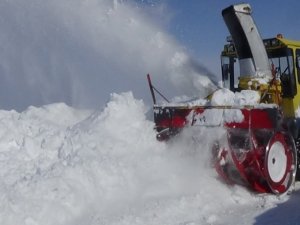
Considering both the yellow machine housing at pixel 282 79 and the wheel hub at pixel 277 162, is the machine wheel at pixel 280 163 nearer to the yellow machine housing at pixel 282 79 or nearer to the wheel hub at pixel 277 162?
the wheel hub at pixel 277 162

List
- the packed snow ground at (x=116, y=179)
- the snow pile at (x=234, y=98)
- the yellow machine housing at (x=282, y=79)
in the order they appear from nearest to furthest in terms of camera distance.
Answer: the packed snow ground at (x=116, y=179) → the snow pile at (x=234, y=98) → the yellow machine housing at (x=282, y=79)

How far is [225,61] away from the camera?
8.54m

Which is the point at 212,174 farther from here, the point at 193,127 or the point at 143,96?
the point at 143,96

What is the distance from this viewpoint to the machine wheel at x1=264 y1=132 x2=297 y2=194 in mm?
6738

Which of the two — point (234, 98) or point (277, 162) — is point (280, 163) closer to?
point (277, 162)

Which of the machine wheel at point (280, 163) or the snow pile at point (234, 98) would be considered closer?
the machine wheel at point (280, 163)

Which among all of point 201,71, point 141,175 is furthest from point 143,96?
point 141,175

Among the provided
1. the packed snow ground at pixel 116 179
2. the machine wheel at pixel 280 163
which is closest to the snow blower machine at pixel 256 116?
the machine wheel at pixel 280 163

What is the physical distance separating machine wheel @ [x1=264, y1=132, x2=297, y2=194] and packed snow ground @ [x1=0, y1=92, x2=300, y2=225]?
0.26 m

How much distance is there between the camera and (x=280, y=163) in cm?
702

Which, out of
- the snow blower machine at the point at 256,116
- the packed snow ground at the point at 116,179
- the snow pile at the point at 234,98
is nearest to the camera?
the packed snow ground at the point at 116,179

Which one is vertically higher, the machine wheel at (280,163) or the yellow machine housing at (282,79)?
the yellow machine housing at (282,79)

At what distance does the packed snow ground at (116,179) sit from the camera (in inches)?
213

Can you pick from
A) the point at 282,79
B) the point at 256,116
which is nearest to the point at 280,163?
the point at 256,116
